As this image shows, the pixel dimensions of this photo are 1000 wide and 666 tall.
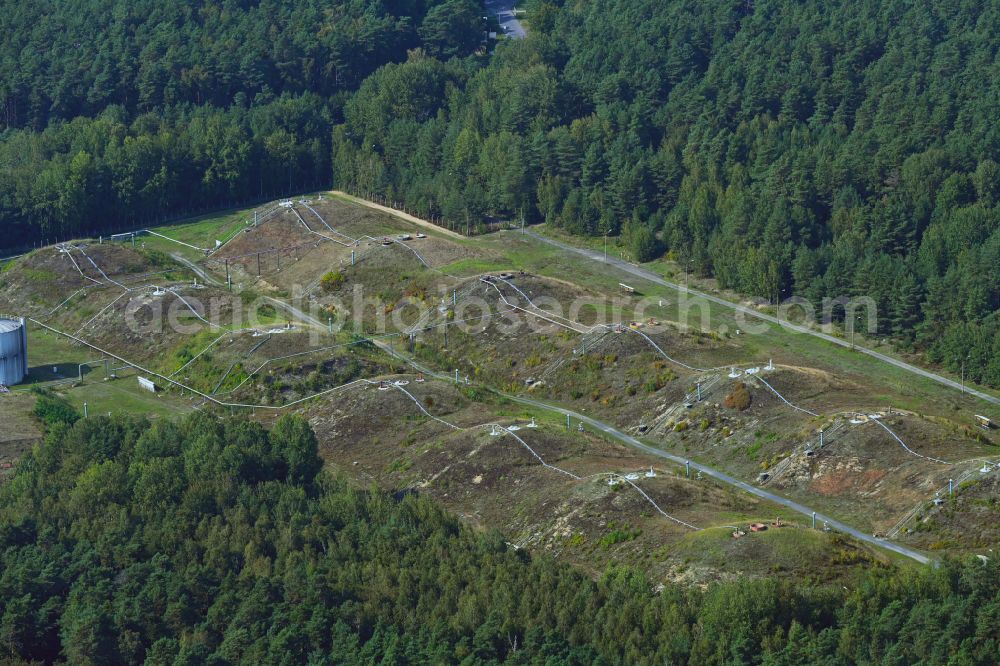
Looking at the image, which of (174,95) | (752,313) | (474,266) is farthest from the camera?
(174,95)

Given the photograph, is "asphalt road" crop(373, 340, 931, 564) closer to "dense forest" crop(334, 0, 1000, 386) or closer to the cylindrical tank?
the cylindrical tank

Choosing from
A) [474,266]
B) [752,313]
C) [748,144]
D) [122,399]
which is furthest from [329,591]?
[748,144]

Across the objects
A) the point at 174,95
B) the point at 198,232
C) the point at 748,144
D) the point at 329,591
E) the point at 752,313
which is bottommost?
the point at 198,232

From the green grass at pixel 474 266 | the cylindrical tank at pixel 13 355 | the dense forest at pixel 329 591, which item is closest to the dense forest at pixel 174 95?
the green grass at pixel 474 266

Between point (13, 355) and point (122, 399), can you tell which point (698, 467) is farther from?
point (13, 355)

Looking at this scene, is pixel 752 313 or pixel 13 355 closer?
pixel 13 355

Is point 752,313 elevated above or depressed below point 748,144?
below

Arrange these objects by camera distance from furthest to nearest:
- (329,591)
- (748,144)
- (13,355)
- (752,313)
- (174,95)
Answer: (174,95) < (748,144) < (752,313) < (13,355) < (329,591)

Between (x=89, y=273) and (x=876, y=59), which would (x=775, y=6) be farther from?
(x=89, y=273)

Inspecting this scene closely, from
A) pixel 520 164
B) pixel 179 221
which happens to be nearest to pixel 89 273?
pixel 179 221
